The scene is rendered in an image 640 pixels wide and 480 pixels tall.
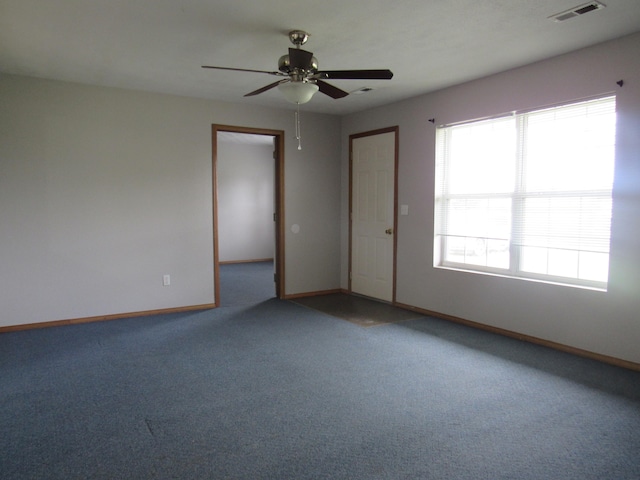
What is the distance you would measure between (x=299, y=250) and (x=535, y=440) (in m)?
4.02

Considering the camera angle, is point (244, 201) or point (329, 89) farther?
point (244, 201)

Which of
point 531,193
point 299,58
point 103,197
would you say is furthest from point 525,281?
point 103,197

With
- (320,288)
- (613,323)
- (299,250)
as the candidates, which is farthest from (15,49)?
(613,323)

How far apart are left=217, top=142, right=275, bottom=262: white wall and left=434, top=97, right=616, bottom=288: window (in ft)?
16.7

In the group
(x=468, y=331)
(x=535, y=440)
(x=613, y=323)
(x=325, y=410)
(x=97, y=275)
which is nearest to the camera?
(x=535, y=440)

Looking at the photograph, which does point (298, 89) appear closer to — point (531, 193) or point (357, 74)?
point (357, 74)

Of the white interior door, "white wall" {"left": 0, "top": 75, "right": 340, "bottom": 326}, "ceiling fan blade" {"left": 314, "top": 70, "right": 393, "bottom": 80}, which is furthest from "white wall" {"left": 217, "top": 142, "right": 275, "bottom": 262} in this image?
"ceiling fan blade" {"left": 314, "top": 70, "right": 393, "bottom": 80}

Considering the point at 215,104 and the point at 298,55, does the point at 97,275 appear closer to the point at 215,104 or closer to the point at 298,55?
the point at 215,104

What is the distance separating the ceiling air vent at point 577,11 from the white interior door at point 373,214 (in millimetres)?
2516

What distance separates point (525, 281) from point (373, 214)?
2.23 m

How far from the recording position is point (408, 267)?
5.20 metres

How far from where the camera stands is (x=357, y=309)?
5.22 meters

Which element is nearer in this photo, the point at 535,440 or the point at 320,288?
the point at 535,440

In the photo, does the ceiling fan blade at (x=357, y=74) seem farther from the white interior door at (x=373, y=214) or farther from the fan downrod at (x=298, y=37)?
the white interior door at (x=373, y=214)
